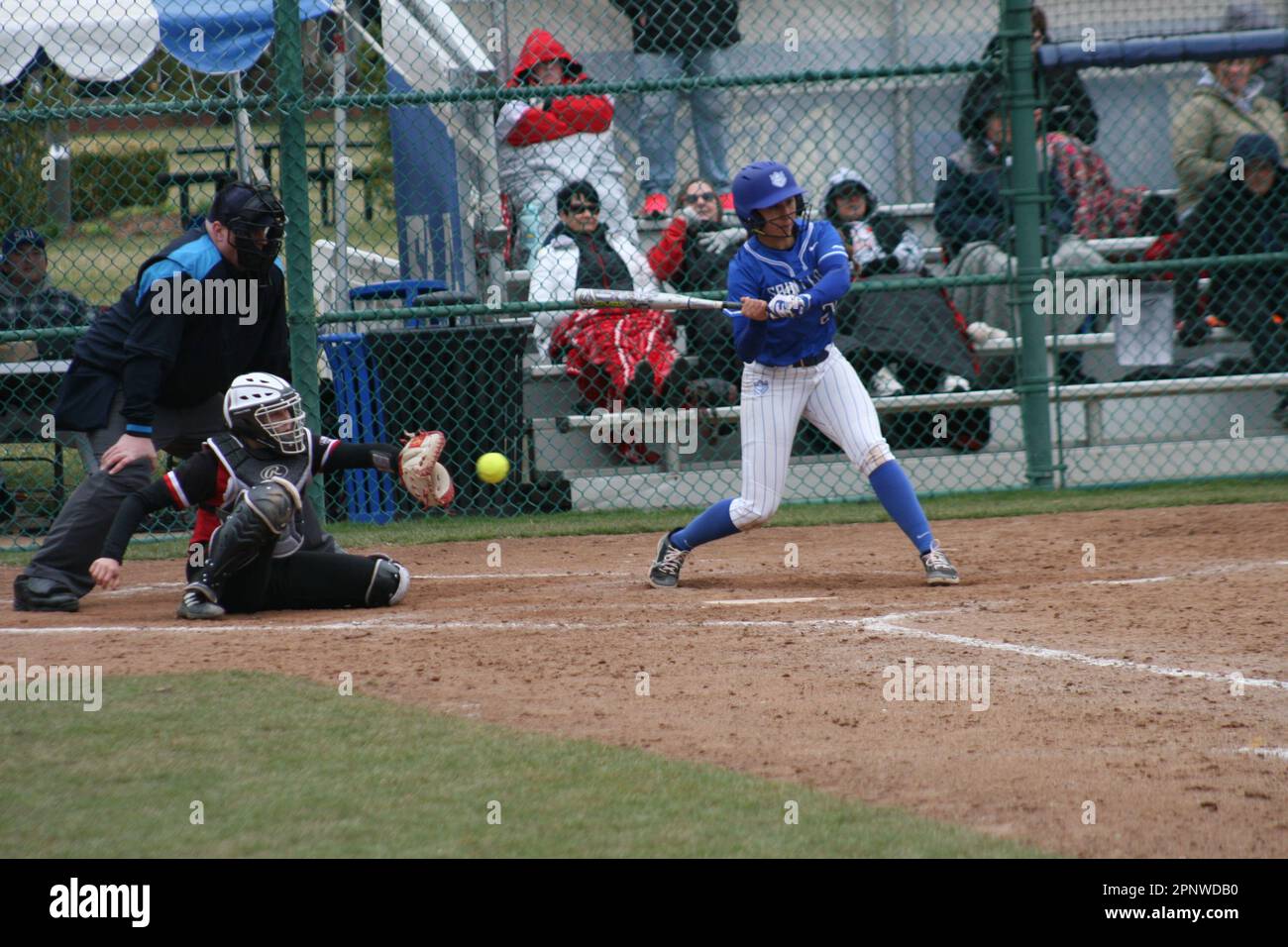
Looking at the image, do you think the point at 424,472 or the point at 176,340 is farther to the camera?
the point at 176,340

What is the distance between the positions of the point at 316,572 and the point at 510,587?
2.89ft

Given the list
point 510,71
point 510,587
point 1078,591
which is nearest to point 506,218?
point 510,71

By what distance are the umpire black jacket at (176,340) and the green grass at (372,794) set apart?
225 cm

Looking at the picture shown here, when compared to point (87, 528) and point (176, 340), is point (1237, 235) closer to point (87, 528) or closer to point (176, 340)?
point (176, 340)

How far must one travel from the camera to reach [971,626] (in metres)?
5.38

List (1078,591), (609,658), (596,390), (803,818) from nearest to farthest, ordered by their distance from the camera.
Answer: (803,818) < (609,658) < (1078,591) < (596,390)

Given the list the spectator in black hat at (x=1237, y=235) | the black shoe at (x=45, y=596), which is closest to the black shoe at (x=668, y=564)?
the black shoe at (x=45, y=596)

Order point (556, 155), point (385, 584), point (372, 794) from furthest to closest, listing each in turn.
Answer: point (556, 155) → point (385, 584) → point (372, 794)

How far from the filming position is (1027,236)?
9156 mm

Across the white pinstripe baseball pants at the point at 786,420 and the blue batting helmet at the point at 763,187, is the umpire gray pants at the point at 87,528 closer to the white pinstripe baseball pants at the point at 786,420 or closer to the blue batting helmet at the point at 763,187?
the white pinstripe baseball pants at the point at 786,420

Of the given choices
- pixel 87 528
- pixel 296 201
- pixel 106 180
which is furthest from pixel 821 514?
pixel 106 180

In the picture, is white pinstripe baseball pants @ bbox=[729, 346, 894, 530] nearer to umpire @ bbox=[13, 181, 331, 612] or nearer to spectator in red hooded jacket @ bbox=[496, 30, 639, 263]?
umpire @ bbox=[13, 181, 331, 612]

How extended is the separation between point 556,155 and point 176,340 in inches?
162

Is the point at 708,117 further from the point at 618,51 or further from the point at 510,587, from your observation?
the point at 510,587
